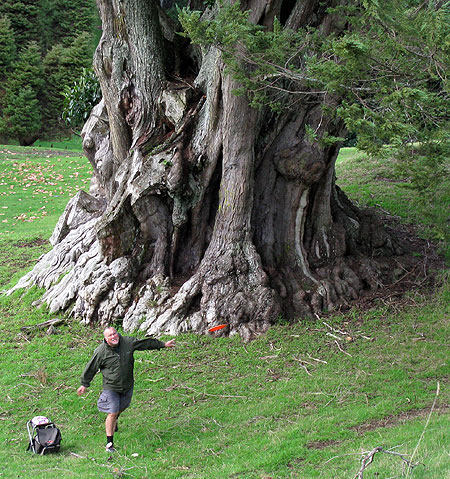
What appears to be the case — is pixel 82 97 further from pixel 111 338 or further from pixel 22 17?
pixel 22 17

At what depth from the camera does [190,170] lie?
40.4ft

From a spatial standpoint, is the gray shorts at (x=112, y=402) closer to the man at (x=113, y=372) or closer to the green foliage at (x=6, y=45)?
the man at (x=113, y=372)

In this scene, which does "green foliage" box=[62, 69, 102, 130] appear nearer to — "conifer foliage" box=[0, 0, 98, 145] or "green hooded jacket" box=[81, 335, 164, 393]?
"green hooded jacket" box=[81, 335, 164, 393]

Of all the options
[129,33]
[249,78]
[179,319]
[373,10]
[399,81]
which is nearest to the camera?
[373,10]

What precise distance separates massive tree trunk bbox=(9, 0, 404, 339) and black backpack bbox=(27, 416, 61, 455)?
12.8 feet

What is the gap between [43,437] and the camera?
25.8 ft

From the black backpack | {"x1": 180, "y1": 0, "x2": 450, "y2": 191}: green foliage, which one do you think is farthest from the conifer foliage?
the black backpack

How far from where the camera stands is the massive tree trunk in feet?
38.7

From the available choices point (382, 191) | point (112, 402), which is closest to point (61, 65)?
point (382, 191)

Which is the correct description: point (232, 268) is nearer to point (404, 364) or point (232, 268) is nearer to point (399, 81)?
point (404, 364)

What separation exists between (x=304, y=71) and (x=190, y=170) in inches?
130

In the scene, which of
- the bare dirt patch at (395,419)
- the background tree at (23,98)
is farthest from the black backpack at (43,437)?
the background tree at (23,98)

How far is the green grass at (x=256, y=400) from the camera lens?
23.2 feet

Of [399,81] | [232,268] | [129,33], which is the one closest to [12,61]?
[129,33]
